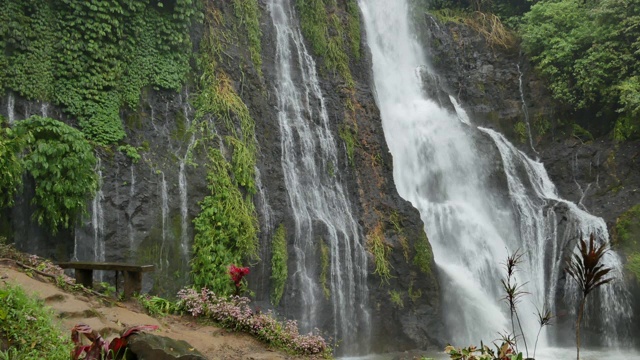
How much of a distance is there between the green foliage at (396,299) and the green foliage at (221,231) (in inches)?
150

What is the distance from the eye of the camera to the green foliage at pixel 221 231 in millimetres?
10430

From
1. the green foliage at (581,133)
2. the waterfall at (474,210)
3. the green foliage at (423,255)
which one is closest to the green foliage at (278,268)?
the green foliage at (423,255)

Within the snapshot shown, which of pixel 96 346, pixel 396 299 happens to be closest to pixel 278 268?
pixel 396 299

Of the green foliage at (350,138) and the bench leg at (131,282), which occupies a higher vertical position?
the green foliage at (350,138)

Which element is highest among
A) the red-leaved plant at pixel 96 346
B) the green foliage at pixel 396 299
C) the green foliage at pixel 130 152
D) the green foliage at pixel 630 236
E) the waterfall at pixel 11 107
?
the waterfall at pixel 11 107

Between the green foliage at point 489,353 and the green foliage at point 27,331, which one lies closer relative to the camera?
the green foliage at point 27,331

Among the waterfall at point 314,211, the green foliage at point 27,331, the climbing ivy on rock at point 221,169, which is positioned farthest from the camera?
the waterfall at point 314,211

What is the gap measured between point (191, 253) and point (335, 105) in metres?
6.49

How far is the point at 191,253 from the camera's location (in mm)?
10625

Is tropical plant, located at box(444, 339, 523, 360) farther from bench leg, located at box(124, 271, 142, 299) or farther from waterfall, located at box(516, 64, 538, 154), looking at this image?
waterfall, located at box(516, 64, 538, 154)

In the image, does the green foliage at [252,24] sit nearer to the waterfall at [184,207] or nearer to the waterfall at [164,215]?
the waterfall at [184,207]

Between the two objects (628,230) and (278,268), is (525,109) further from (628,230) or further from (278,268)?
(278,268)

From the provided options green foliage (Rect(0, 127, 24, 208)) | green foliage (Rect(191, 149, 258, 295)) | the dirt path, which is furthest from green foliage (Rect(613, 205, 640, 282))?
green foliage (Rect(0, 127, 24, 208))

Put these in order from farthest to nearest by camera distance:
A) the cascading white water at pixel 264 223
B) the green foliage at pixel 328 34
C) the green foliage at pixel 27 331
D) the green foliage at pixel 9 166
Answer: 1. the green foliage at pixel 328 34
2. the cascading white water at pixel 264 223
3. the green foliage at pixel 9 166
4. the green foliage at pixel 27 331
